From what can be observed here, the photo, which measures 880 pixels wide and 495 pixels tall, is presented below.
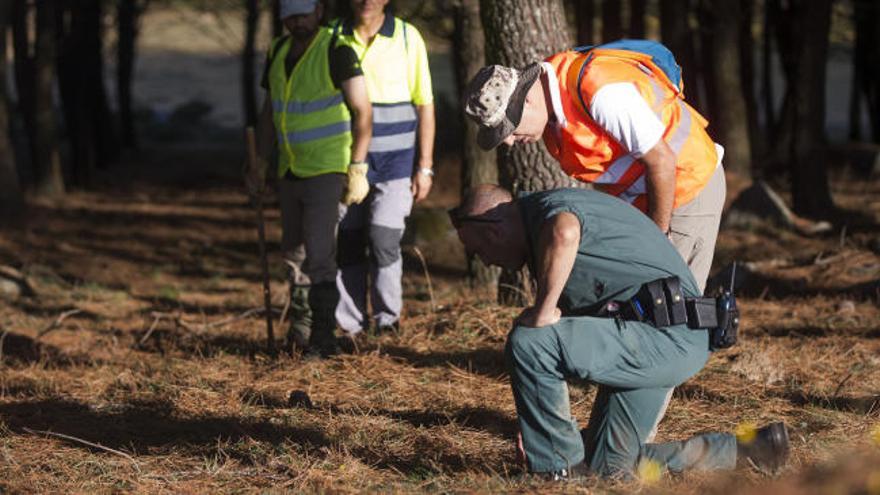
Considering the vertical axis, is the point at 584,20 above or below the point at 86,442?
above

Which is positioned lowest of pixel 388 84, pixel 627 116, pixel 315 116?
pixel 315 116

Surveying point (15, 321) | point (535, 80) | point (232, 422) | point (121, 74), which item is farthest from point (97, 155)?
point (535, 80)

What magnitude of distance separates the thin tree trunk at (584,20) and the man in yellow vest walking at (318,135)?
506 inches

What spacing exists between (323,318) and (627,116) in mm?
3043

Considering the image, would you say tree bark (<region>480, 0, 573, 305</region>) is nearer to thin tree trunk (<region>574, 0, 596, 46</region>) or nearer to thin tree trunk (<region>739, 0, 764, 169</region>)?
thin tree trunk (<region>574, 0, 596, 46</region>)

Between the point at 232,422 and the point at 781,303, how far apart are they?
14.9 ft

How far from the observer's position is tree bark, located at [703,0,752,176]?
16984 millimetres

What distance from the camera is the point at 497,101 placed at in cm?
495

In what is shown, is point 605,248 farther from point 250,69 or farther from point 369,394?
point 250,69

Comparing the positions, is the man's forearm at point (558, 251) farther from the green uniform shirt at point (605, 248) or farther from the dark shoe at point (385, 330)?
the dark shoe at point (385, 330)

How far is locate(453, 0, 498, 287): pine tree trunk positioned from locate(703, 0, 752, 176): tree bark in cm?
715

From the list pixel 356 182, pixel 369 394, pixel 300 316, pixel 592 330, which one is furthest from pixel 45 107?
pixel 592 330

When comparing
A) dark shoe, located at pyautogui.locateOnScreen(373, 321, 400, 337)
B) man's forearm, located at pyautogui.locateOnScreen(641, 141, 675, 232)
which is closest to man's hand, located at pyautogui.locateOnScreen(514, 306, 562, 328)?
man's forearm, located at pyautogui.locateOnScreen(641, 141, 675, 232)

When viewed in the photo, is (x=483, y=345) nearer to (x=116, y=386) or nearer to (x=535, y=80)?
(x=116, y=386)
